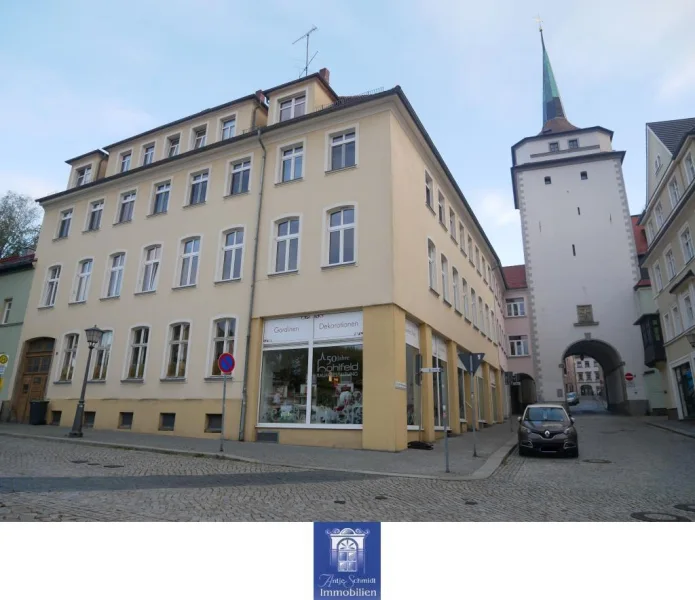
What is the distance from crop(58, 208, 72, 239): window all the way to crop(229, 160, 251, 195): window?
982 cm

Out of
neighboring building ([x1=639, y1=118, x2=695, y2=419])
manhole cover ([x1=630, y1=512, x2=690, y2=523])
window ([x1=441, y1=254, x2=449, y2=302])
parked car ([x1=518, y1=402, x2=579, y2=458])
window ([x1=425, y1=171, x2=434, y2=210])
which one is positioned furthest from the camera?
neighboring building ([x1=639, y1=118, x2=695, y2=419])

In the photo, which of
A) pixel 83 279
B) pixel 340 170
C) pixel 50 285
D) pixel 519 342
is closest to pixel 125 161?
pixel 83 279

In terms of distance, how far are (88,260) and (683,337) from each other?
2729 cm

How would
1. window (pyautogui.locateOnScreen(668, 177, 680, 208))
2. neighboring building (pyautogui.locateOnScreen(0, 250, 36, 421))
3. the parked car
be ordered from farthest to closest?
window (pyautogui.locateOnScreen(668, 177, 680, 208)) → neighboring building (pyautogui.locateOnScreen(0, 250, 36, 421)) → the parked car

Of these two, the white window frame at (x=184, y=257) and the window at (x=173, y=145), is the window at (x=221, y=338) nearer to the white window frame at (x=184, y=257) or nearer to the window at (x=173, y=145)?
the white window frame at (x=184, y=257)

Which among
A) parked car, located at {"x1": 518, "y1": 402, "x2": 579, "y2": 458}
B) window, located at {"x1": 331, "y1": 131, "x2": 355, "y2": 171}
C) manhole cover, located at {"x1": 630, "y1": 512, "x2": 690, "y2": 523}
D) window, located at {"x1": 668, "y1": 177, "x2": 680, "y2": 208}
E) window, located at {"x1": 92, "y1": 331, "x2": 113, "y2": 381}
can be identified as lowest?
manhole cover, located at {"x1": 630, "y1": 512, "x2": 690, "y2": 523}

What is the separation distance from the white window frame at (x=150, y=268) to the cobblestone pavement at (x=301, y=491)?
826 cm

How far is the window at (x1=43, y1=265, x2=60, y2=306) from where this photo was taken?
2123 cm

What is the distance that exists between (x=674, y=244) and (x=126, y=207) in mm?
25019

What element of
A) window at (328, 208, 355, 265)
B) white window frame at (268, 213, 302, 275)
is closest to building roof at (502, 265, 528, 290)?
window at (328, 208, 355, 265)

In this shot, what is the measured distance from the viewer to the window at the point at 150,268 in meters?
18.1

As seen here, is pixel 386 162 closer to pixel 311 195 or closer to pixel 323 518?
pixel 311 195

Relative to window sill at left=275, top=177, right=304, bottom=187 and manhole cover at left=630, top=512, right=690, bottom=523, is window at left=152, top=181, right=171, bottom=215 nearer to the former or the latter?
window sill at left=275, top=177, right=304, bottom=187

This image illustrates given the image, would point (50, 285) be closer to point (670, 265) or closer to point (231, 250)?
point (231, 250)
